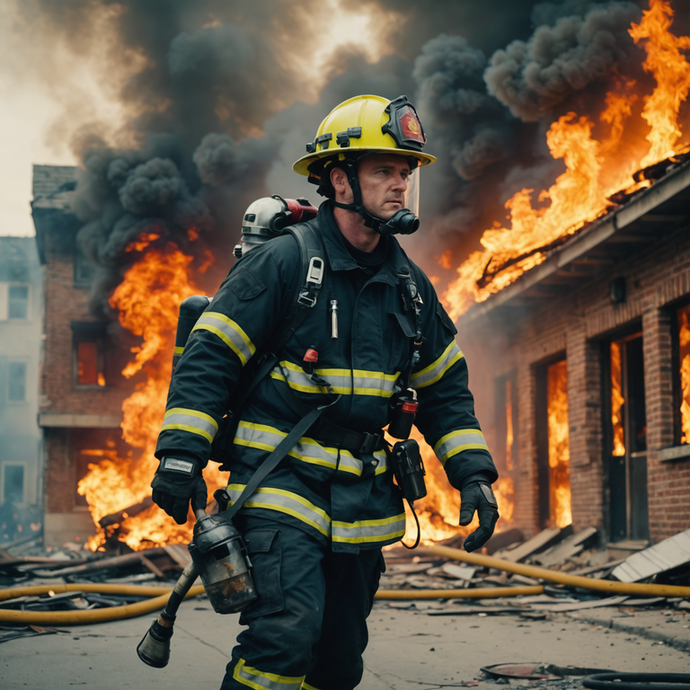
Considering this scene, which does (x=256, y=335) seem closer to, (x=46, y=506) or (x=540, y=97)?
(x=540, y=97)

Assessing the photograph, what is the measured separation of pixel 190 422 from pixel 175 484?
0.19 m

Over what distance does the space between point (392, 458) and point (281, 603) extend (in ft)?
2.34

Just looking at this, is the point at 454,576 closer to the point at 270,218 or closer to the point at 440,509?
the point at 440,509

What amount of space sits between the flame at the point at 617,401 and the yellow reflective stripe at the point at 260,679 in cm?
859

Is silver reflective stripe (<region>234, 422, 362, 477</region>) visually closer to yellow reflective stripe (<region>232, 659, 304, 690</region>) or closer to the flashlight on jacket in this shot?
the flashlight on jacket

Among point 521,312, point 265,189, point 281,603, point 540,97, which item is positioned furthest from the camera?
point 265,189

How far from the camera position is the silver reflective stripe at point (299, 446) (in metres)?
2.71

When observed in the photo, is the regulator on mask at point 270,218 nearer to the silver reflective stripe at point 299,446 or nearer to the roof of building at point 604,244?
the silver reflective stripe at point 299,446

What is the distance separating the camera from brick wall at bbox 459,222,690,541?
8.65 m

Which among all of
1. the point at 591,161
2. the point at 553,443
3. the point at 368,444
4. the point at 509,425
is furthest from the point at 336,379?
the point at 509,425

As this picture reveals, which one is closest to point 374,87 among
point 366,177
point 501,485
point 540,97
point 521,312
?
point 540,97

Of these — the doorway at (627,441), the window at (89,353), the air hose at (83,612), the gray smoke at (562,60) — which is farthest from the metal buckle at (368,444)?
the window at (89,353)

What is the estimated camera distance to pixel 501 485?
13977 mm

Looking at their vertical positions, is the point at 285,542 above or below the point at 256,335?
below
